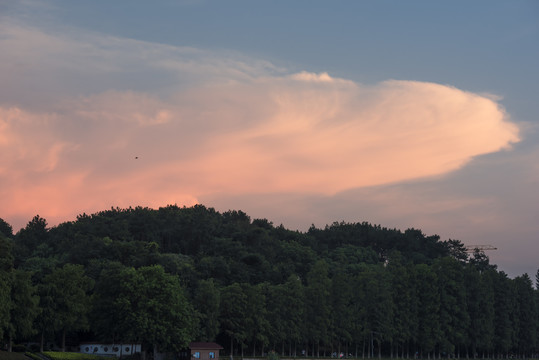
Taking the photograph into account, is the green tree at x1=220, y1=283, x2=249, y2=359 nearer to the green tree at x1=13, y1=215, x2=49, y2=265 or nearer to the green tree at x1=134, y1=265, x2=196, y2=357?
the green tree at x1=134, y1=265, x2=196, y2=357

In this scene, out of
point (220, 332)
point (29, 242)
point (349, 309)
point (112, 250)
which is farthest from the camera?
point (29, 242)

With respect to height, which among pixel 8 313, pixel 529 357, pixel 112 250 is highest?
pixel 112 250

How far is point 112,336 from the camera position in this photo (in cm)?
11069

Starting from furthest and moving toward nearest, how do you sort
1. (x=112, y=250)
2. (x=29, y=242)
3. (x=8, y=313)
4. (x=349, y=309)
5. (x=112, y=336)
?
(x=29, y=242) < (x=112, y=250) < (x=349, y=309) < (x=112, y=336) < (x=8, y=313)

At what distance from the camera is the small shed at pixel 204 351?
369ft

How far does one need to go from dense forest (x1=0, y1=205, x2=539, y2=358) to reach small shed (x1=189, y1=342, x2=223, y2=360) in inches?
101

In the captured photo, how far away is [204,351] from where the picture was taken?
114 metres

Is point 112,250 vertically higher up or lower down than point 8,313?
higher up

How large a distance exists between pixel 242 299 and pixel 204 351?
13715 millimetres

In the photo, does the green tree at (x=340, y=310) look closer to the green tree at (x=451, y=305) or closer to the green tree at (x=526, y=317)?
the green tree at (x=451, y=305)

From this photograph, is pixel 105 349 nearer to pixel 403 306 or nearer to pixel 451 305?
pixel 403 306

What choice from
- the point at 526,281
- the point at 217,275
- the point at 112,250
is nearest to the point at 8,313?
the point at 112,250

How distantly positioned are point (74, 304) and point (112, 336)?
8.11 m

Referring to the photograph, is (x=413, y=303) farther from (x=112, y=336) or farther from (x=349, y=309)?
(x=112, y=336)
